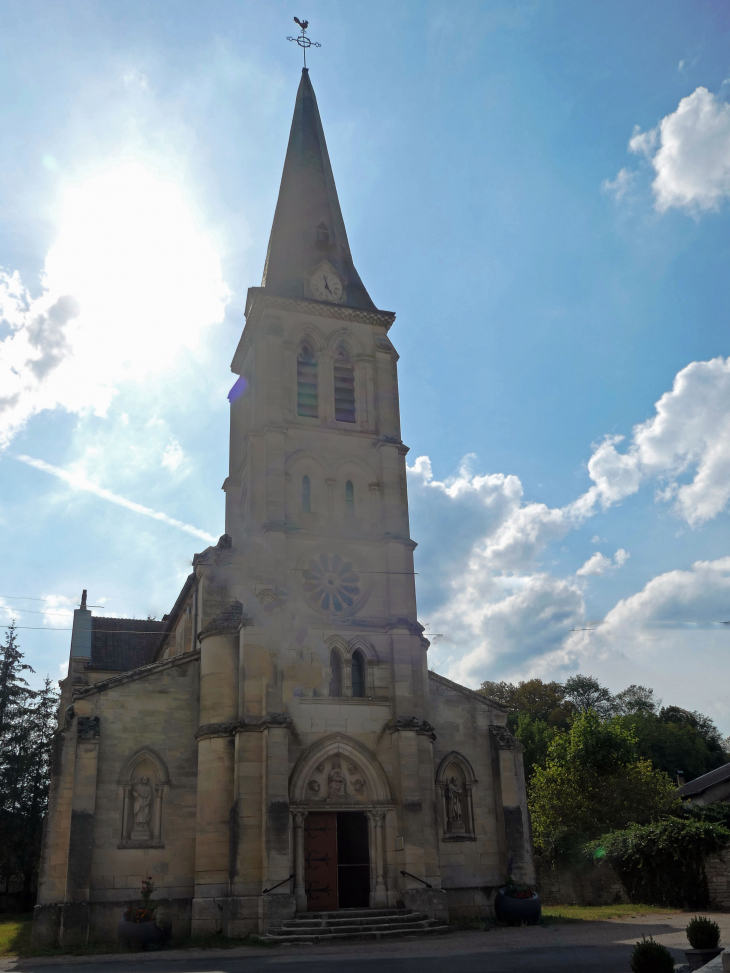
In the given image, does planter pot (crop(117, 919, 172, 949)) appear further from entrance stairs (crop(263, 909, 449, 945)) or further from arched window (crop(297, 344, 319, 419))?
arched window (crop(297, 344, 319, 419))

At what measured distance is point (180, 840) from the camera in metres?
24.9

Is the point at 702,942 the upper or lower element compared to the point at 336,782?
lower

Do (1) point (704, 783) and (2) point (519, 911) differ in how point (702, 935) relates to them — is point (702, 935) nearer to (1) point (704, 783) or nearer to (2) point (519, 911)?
(2) point (519, 911)

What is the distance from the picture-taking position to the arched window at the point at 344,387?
32281 millimetres

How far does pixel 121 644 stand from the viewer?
42.7m

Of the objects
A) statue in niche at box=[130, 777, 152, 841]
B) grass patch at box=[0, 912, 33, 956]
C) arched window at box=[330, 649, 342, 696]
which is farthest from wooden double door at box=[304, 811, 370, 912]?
grass patch at box=[0, 912, 33, 956]

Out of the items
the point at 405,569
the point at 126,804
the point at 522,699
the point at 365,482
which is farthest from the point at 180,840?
the point at 522,699

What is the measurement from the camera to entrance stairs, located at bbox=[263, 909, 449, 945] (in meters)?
21.7

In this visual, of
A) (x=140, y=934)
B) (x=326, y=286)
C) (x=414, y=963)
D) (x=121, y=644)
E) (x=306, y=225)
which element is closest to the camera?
(x=414, y=963)

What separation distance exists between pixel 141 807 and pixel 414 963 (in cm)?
1149

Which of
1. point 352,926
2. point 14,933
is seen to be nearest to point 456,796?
point 352,926

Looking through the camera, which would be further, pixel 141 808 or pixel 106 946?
pixel 141 808

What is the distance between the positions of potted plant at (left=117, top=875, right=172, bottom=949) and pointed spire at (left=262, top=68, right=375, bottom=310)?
22064mm

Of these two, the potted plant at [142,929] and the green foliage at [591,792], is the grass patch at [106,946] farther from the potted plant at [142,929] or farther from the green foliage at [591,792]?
the green foliage at [591,792]
